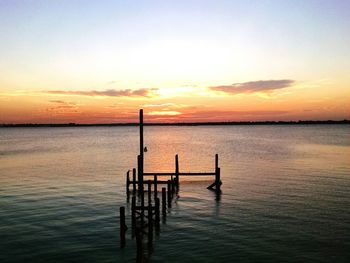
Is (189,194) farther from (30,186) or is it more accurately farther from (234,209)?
(30,186)

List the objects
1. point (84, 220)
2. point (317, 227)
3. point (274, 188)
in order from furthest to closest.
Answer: point (274, 188) → point (84, 220) → point (317, 227)

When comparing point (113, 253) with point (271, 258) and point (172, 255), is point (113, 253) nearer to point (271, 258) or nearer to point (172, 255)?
point (172, 255)

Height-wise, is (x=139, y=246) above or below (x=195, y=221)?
above

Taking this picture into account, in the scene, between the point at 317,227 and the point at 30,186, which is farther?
the point at 30,186

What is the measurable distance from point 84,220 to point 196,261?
9535 millimetres

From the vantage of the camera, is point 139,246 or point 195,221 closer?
point 139,246

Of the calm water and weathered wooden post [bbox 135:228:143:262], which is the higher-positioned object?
weathered wooden post [bbox 135:228:143:262]

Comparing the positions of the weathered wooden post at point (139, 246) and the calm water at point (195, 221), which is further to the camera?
the calm water at point (195, 221)

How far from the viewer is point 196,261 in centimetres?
1692

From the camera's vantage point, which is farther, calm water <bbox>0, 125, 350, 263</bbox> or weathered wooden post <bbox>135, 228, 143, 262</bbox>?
calm water <bbox>0, 125, 350, 263</bbox>

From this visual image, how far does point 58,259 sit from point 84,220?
21.0 feet

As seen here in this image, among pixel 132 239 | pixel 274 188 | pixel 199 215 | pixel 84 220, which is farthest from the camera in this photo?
pixel 274 188

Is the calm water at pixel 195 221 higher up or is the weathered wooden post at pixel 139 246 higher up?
the weathered wooden post at pixel 139 246

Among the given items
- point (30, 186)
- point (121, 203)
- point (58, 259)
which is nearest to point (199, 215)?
point (121, 203)
